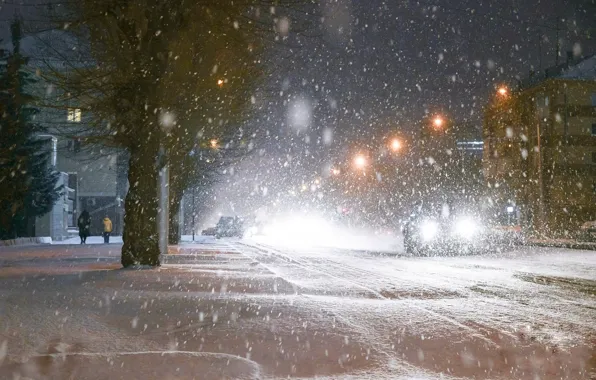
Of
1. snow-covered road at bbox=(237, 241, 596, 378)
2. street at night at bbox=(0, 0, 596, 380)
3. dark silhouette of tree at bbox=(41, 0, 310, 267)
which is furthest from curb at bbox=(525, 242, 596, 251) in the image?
dark silhouette of tree at bbox=(41, 0, 310, 267)

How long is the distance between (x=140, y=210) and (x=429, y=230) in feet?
57.4

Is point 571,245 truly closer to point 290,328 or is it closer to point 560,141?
point 560,141

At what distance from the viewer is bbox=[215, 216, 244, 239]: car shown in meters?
61.8

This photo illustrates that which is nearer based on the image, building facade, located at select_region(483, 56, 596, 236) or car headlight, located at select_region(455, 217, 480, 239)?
car headlight, located at select_region(455, 217, 480, 239)

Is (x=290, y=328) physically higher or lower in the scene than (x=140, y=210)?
lower

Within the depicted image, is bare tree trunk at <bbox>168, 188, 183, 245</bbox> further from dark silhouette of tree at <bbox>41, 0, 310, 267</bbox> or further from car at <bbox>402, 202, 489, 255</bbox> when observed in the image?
dark silhouette of tree at <bbox>41, 0, 310, 267</bbox>

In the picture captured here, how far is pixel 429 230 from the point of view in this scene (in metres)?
30.9

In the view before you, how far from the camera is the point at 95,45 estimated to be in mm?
19891

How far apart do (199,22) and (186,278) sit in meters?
6.67

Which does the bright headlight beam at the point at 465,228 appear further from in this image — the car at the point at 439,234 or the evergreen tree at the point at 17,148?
the evergreen tree at the point at 17,148

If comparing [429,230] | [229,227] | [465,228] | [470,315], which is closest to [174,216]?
[429,230]

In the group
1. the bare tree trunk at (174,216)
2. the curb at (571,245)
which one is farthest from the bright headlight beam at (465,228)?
the bare tree trunk at (174,216)

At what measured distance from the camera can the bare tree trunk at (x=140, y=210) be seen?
16422 millimetres

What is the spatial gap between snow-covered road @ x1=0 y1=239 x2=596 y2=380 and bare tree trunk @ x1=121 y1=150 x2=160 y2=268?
7.30ft
